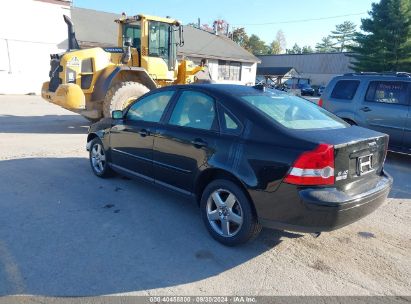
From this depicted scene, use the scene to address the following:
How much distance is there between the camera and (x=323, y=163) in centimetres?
306

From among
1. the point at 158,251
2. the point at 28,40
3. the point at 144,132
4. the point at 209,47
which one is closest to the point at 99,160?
the point at 144,132

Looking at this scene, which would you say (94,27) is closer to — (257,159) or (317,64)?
(257,159)

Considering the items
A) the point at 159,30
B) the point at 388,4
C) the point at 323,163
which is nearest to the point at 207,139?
the point at 323,163

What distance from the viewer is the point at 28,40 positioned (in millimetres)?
21828

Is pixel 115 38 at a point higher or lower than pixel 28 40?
higher

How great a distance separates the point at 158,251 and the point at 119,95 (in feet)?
22.0

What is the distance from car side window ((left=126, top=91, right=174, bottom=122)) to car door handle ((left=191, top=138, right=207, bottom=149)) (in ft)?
2.71

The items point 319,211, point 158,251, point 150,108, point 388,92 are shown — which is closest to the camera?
point 319,211

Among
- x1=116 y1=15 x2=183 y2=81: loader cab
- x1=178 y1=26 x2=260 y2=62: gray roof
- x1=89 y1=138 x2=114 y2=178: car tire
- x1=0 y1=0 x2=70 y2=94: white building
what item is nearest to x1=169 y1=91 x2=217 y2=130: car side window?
x1=89 y1=138 x2=114 y2=178: car tire

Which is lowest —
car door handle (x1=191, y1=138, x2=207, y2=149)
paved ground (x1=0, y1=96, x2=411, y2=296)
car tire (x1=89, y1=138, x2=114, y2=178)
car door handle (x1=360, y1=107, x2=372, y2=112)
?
paved ground (x1=0, y1=96, x2=411, y2=296)

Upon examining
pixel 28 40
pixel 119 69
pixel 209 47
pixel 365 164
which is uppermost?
pixel 209 47

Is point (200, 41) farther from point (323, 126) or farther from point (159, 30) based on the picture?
point (323, 126)

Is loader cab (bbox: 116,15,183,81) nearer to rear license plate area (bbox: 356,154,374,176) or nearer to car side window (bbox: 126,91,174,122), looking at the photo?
car side window (bbox: 126,91,174,122)

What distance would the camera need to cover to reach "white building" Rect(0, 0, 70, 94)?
69.2ft
